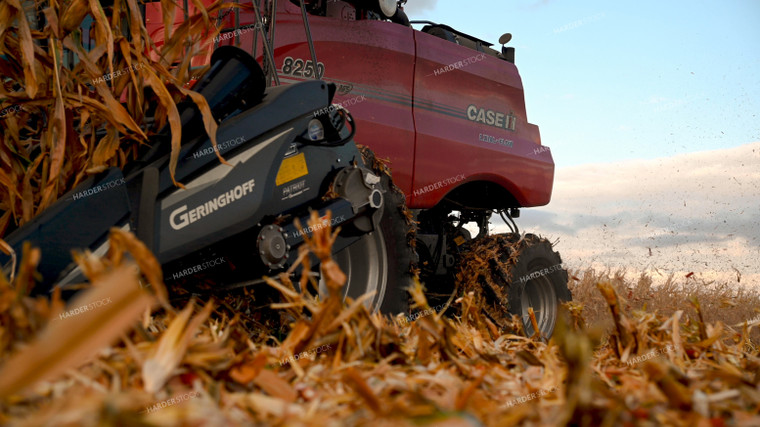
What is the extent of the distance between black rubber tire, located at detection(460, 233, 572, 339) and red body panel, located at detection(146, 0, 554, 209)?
1.65ft

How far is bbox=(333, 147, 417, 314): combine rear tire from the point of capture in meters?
3.79

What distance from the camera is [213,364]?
4.06ft

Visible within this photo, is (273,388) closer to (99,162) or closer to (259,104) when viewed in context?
(99,162)

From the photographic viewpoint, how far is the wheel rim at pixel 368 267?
377 centimetres

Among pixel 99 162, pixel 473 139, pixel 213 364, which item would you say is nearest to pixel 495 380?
pixel 213 364

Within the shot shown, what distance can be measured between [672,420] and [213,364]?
30.1 inches

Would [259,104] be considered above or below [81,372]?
above

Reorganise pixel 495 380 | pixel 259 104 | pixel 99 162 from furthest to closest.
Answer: pixel 259 104 → pixel 99 162 → pixel 495 380

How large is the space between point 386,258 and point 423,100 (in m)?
1.63

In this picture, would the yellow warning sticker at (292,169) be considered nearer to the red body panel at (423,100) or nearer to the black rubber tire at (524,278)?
the red body panel at (423,100)

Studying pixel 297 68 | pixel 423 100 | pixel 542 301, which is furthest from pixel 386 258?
pixel 542 301

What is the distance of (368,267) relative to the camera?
382 cm

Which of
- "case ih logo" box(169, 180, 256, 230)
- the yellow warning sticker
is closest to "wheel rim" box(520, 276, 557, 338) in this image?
the yellow warning sticker

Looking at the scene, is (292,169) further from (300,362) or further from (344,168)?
(300,362)
